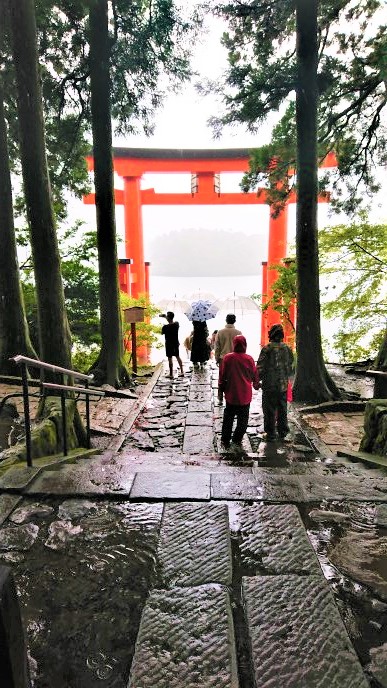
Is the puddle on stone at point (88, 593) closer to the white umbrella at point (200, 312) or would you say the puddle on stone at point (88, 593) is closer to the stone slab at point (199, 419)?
the stone slab at point (199, 419)

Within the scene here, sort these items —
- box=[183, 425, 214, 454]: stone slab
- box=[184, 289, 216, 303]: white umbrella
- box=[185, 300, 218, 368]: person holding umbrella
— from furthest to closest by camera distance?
box=[184, 289, 216, 303]: white umbrella, box=[185, 300, 218, 368]: person holding umbrella, box=[183, 425, 214, 454]: stone slab

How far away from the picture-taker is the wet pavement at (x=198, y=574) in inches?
65.8

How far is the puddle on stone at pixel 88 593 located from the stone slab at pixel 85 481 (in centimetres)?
25

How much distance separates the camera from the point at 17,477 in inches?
127

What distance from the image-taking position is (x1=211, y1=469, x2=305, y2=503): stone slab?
9.95 feet

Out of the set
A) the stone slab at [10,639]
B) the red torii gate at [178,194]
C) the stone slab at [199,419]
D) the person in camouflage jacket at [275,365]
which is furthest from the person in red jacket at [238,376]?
the red torii gate at [178,194]

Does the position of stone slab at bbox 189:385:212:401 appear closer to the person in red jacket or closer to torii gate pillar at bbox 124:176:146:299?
the person in red jacket

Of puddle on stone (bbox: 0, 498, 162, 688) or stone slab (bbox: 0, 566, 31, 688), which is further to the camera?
puddle on stone (bbox: 0, 498, 162, 688)

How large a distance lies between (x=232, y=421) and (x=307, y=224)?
4.78m

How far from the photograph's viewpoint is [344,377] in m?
11.1

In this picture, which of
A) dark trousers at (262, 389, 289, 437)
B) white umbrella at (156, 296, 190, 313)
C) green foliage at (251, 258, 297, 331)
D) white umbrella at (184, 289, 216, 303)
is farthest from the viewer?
white umbrella at (184, 289, 216, 303)

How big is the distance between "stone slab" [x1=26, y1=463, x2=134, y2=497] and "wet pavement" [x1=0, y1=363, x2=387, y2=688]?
1 cm

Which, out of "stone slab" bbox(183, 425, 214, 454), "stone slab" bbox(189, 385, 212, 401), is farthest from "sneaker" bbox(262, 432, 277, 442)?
"stone slab" bbox(189, 385, 212, 401)

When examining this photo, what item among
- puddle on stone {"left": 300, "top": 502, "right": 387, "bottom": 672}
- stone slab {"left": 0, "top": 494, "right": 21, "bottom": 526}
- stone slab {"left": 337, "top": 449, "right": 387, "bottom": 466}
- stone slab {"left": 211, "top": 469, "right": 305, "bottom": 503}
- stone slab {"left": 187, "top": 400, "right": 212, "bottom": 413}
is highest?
stone slab {"left": 0, "top": 494, "right": 21, "bottom": 526}
